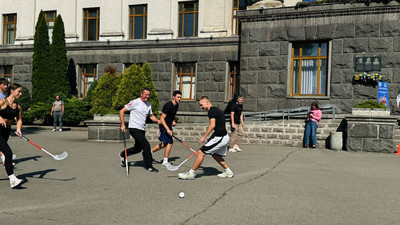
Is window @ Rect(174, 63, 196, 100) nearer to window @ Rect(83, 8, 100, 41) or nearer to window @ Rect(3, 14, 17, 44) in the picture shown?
window @ Rect(83, 8, 100, 41)

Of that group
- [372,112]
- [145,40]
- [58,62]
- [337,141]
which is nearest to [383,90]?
[372,112]

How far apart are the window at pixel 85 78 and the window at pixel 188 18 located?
19.7 feet

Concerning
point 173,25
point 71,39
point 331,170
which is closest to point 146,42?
point 173,25

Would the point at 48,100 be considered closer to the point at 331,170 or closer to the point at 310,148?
the point at 310,148

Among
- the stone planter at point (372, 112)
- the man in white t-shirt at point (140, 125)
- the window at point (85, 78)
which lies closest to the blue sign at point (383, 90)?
the stone planter at point (372, 112)

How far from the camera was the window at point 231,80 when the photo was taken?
69.0 ft

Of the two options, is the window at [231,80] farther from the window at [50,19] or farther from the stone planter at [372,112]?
the window at [50,19]

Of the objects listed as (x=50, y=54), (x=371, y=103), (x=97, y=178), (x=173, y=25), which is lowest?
(x=97, y=178)

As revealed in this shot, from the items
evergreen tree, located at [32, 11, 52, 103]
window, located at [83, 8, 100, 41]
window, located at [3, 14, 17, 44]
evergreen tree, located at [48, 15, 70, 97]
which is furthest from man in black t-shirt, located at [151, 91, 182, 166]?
window, located at [3, 14, 17, 44]

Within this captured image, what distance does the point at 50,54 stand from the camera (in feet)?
77.1

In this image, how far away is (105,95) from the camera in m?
17.5

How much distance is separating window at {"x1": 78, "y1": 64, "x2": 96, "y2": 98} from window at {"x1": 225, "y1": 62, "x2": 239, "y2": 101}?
8.44 metres

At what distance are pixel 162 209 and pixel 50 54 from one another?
2007 cm

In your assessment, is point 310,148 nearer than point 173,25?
Yes
